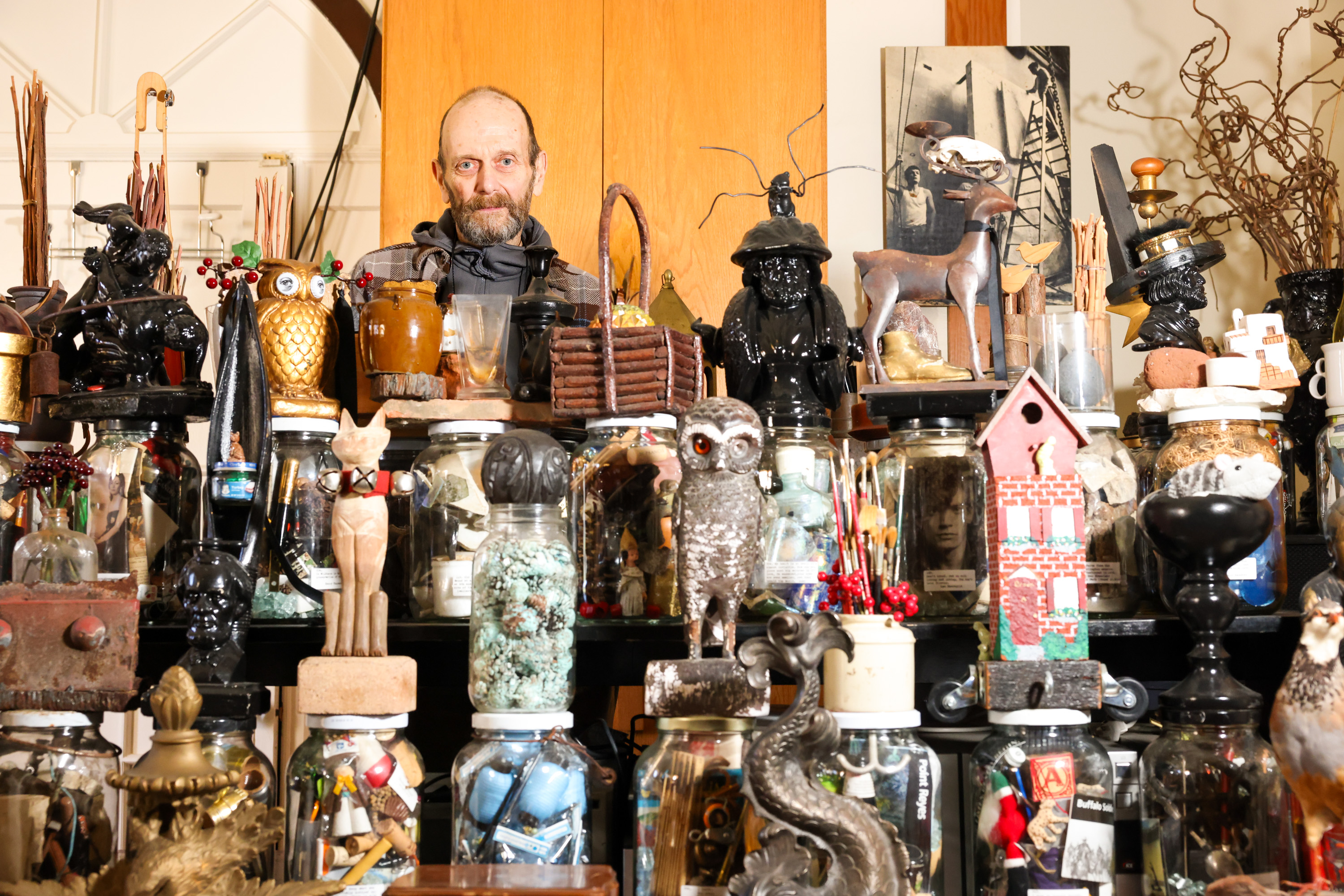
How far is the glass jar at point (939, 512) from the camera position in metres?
1.22

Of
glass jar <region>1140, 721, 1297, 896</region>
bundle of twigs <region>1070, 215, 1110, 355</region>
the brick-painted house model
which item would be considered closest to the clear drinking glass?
the brick-painted house model

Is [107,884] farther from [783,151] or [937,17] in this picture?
[937,17]

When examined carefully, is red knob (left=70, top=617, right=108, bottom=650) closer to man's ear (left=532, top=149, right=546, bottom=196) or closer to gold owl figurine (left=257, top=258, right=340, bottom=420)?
gold owl figurine (left=257, top=258, right=340, bottom=420)

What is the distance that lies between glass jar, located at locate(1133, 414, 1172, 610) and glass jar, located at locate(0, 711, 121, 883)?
1.02m

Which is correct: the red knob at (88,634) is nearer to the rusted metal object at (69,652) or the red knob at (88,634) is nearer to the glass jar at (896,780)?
the rusted metal object at (69,652)

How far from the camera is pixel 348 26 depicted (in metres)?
3.11

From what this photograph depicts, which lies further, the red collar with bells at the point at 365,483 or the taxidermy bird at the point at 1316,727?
the red collar with bells at the point at 365,483

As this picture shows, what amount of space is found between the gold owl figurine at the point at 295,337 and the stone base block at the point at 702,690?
50 cm

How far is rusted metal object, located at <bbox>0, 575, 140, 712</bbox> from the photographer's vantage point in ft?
3.56

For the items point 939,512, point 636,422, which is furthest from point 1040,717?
point 636,422

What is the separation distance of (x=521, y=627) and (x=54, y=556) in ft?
1.56

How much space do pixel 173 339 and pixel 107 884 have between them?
2.05ft

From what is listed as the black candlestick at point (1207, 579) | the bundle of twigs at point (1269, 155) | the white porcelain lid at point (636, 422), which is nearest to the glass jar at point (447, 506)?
the white porcelain lid at point (636, 422)

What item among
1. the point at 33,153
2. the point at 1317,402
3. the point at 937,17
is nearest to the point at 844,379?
the point at 1317,402
